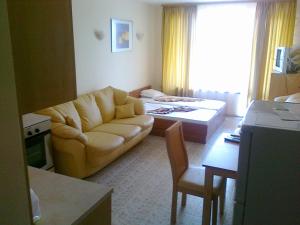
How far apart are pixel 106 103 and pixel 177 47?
9.27 feet

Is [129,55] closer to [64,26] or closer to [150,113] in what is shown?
[150,113]

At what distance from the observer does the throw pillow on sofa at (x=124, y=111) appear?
14.8 feet

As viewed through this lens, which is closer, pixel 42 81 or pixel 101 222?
pixel 42 81

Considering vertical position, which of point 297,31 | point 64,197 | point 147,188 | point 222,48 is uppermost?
point 297,31

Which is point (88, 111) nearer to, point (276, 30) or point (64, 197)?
point (64, 197)

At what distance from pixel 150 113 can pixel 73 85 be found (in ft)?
12.5

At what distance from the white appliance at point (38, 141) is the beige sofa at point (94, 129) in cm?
13

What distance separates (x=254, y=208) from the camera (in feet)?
3.28

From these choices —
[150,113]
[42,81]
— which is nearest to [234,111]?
[150,113]

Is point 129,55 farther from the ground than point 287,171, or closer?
farther from the ground

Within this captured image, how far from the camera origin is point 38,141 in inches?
110

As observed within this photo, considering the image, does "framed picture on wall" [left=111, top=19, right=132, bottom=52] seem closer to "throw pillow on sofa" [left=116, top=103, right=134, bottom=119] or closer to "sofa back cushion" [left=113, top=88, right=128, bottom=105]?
"sofa back cushion" [left=113, top=88, right=128, bottom=105]

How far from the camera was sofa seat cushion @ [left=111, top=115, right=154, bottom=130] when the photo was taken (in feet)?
13.8

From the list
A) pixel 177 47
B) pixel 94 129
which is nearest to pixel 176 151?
pixel 94 129
